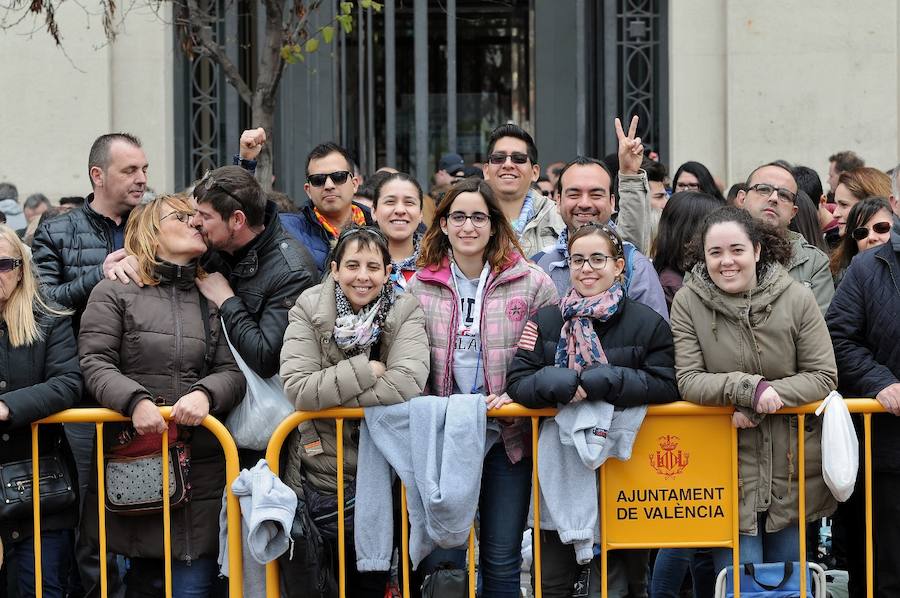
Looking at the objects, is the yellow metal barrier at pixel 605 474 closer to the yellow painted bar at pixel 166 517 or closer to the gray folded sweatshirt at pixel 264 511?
the gray folded sweatshirt at pixel 264 511

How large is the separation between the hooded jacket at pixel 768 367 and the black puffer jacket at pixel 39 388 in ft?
8.48

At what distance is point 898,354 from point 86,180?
294 inches

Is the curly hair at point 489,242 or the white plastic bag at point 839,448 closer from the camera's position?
Result: the white plastic bag at point 839,448

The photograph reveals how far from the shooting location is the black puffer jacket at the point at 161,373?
5.32 meters

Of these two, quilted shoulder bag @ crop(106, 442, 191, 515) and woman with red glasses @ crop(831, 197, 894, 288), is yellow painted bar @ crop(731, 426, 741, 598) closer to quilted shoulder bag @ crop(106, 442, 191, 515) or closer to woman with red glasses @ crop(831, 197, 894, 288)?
woman with red glasses @ crop(831, 197, 894, 288)

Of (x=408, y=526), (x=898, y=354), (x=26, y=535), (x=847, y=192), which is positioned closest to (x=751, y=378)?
(x=898, y=354)

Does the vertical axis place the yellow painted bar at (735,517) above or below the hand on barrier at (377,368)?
below

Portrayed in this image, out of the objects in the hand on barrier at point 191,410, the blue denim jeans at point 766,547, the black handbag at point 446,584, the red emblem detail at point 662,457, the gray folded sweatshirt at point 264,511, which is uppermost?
the hand on barrier at point 191,410

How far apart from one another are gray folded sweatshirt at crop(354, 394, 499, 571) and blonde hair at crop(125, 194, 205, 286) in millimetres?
1135

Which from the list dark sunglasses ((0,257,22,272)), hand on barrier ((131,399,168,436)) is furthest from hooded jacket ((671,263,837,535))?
dark sunglasses ((0,257,22,272))

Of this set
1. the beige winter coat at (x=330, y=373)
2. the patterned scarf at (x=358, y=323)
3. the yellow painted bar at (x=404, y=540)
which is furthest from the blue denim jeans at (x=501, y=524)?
the patterned scarf at (x=358, y=323)

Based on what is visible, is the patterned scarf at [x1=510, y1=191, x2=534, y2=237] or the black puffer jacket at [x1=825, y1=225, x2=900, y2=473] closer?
the black puffer jacket at [x1=825, y1=225, x2=900, y2=473]

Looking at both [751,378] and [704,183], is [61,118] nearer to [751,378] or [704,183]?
[704,183]

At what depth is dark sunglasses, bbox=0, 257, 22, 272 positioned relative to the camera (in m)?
5.31
